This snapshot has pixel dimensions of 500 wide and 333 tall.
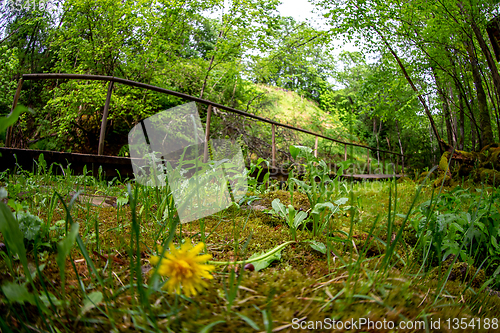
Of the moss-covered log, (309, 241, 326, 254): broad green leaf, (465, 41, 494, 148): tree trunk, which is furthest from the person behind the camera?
(465, 41, 494, 148): tree trunk

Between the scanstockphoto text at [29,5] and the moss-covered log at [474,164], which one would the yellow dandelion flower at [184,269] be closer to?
the moss-covered log at [474,164]

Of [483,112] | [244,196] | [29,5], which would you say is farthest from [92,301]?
[29,5]

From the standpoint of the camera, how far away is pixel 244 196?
57.8 inches

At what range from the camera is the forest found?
491 millimetres

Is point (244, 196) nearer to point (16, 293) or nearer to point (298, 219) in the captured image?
point (298, 219)

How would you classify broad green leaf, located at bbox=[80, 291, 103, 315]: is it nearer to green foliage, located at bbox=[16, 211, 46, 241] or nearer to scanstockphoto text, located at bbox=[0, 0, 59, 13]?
green foliage, located at bbox=[16, 211, 46, 241]

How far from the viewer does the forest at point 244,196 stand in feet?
1.61

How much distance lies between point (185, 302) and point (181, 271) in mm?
108

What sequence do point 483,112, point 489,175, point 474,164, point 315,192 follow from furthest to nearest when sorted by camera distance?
point 483,112, point 474,164, point 489,175, point 315,192

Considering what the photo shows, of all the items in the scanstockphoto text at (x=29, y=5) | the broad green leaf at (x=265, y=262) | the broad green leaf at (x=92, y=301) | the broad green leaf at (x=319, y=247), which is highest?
the scanstockphoto text at (x=29, y=5)
